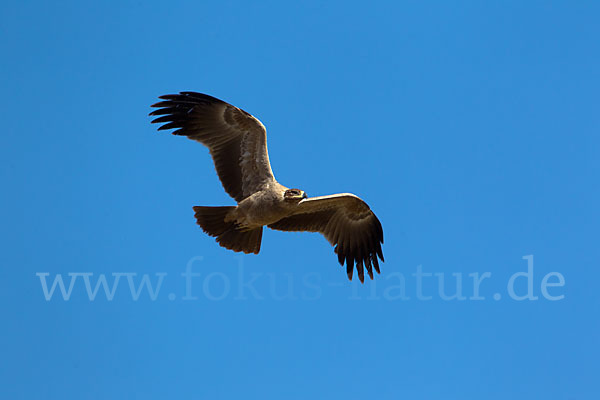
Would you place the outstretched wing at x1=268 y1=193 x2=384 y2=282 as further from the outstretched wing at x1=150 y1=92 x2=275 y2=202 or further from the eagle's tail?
the outstretched wing at x1=150 y1=92 x2=275 y2=202

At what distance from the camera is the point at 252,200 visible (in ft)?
31.1

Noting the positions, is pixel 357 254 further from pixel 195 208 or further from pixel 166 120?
pixel 166 120

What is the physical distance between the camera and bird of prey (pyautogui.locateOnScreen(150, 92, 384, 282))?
9516 mm

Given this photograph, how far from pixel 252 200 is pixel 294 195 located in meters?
0.73

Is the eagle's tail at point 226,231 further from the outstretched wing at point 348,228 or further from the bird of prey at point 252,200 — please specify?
the outstretched wing at point 348,228

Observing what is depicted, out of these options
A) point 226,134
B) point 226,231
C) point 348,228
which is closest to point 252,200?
point 226,231

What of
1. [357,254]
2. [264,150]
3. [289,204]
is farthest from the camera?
[357,254]

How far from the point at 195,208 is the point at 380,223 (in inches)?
117

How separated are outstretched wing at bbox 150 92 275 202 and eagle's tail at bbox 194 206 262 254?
415 millimetres

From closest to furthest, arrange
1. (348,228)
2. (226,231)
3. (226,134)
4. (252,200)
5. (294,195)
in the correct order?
1. (294,195)
2. (252,200)
3. (226,231)
4. (226,134)
5. (348,228)

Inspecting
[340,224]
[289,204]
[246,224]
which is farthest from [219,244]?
[340,224]

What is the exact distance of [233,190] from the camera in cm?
998

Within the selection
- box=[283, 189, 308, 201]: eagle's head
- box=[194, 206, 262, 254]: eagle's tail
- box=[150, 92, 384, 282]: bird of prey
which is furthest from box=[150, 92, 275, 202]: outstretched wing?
box=[283, 189, 308, 201]: eagle's head

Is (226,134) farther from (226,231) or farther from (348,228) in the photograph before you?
(348,228)
